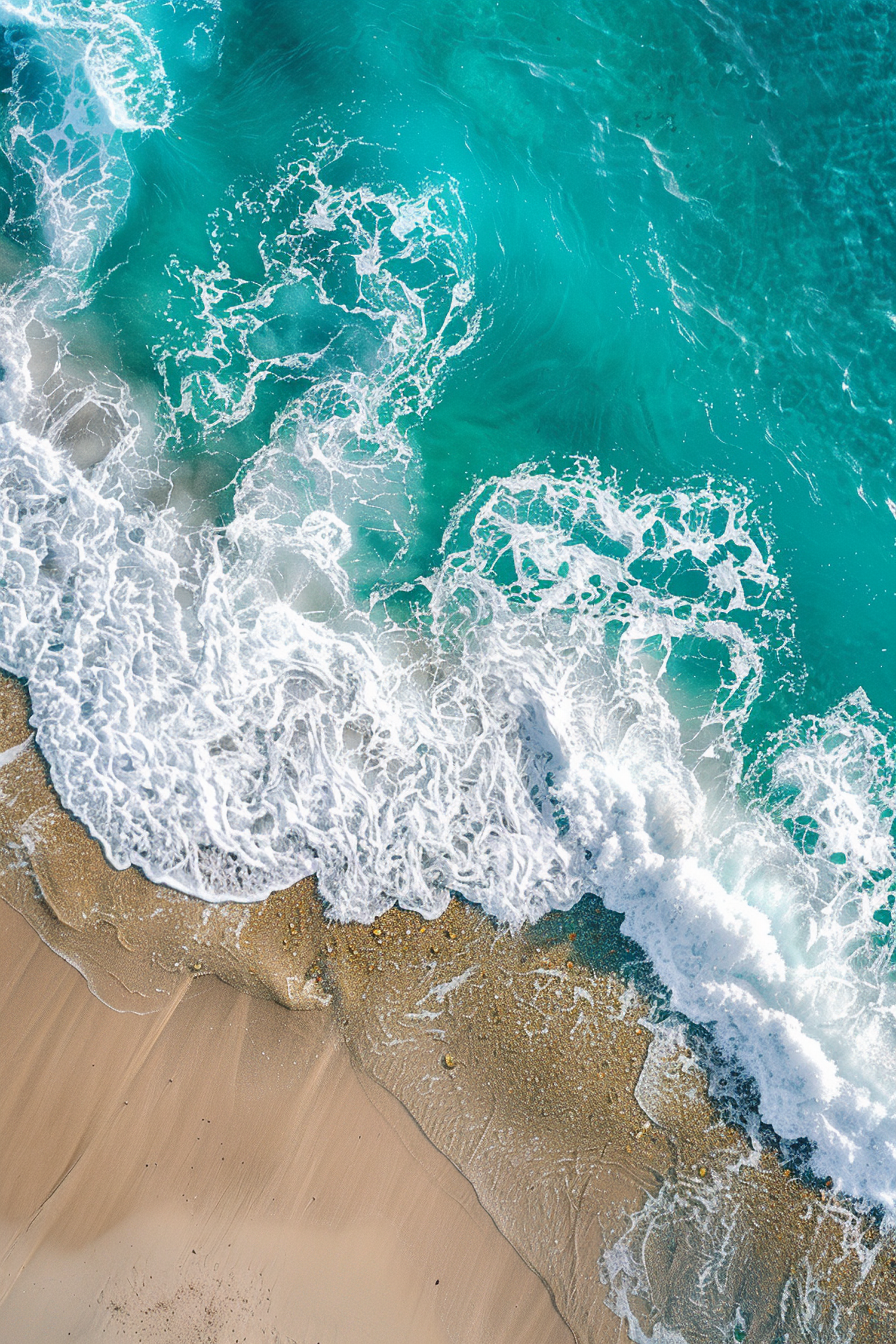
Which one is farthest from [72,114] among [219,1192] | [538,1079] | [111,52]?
[538,1079]

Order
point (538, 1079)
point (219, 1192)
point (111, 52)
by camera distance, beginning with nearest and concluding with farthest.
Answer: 1. point (219, 1192)
2. point (538, 1079)
3. point (111, 52)

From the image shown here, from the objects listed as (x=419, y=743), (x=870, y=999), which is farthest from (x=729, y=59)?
(x=870, y=999)

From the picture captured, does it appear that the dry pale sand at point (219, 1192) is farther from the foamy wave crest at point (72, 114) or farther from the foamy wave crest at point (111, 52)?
the foamy wave crest at point (111, 52)

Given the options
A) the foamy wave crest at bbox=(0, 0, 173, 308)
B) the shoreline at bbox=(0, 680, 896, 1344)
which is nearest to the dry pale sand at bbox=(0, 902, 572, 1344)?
the shoreline at bbox=(0, 680, 896, 1344)

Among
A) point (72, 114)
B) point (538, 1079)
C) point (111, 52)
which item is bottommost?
point (538, 1079)

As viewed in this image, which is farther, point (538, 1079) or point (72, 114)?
point (72, 114)

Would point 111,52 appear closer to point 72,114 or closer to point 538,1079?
point 72,114
